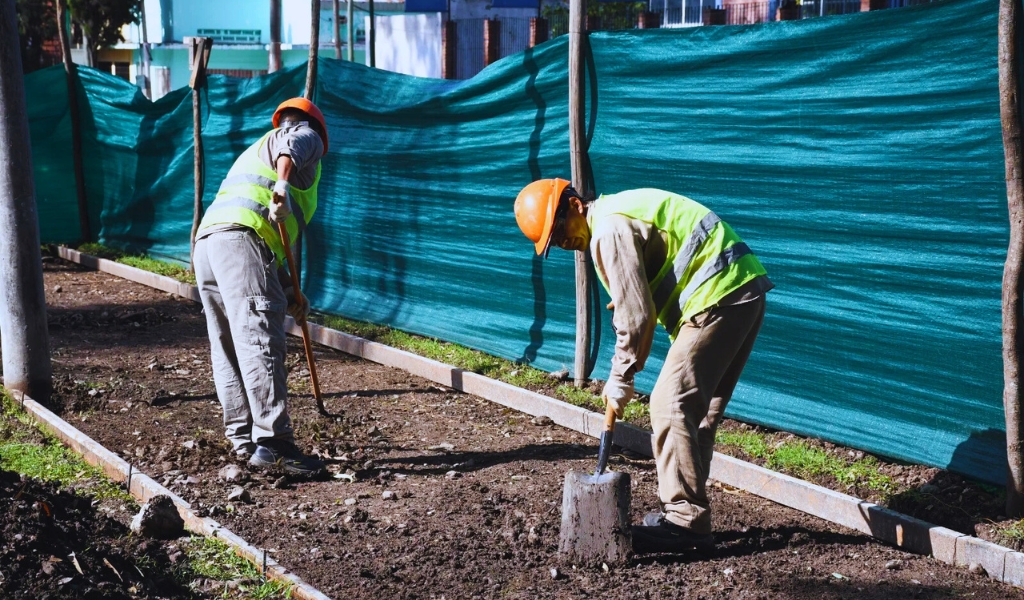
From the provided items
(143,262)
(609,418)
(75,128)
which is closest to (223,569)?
(609,418)

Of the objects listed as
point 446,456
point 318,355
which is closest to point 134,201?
point 318,355

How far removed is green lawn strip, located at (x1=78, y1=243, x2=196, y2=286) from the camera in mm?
11648

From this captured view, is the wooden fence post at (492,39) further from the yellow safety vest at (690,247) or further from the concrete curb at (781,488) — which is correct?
the yellow safety vest at (690,247)

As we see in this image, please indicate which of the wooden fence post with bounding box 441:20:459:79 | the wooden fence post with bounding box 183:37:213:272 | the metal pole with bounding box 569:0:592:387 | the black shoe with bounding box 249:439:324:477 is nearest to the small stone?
the metal pole with bounding box 569:0:592:387

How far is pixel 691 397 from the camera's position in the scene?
4.31 meters

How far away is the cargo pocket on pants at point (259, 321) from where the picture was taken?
17.9ft

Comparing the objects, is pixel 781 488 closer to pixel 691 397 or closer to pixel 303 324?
pixel 691 397

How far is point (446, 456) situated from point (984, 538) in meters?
2.79

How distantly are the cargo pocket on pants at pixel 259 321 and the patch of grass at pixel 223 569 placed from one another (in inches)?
48.6

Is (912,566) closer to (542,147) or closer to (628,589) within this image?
(628,589)

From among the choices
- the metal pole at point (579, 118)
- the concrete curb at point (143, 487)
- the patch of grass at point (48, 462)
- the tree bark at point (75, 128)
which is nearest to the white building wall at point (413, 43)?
the tree bark at point (75, 128)

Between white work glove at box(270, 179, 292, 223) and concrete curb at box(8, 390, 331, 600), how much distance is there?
1.45 m

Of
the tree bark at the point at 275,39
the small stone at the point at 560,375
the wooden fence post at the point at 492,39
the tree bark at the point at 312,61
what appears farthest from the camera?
the wooden fence post at the point at 492,39

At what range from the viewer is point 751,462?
213 inches
